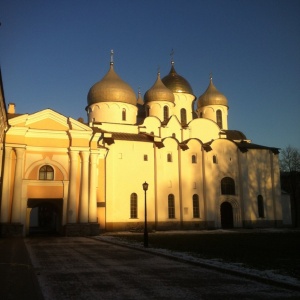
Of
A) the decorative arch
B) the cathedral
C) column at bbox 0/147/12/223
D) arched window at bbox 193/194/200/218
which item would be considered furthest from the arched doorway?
column at bbox 0/147/12/223

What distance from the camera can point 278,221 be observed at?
140 ft

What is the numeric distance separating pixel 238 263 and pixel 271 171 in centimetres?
3345

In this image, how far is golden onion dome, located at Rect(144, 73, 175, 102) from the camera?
4462 centimetres

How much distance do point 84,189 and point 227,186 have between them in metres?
17.6

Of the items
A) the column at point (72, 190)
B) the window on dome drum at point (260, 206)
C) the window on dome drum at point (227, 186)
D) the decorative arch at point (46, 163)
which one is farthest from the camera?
the window on dome drum at point (260, 206)

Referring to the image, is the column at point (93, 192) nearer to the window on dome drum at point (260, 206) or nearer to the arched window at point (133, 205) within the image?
the arched window at point (133, 205)

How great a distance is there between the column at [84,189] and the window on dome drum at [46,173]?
96.9 inches

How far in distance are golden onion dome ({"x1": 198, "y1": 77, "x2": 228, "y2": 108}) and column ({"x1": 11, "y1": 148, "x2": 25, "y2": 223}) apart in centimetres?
2613

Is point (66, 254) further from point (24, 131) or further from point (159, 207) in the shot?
point (159, 207)

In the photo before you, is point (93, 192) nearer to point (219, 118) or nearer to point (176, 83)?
A: point (176, 83)

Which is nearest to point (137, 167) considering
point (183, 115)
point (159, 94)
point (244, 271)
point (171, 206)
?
point (171, 206)

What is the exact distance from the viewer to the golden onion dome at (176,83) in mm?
47750

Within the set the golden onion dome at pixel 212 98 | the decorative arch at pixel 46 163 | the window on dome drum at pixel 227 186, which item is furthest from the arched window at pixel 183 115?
the decorative arch at pixel 46 163

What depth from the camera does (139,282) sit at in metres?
9.55
